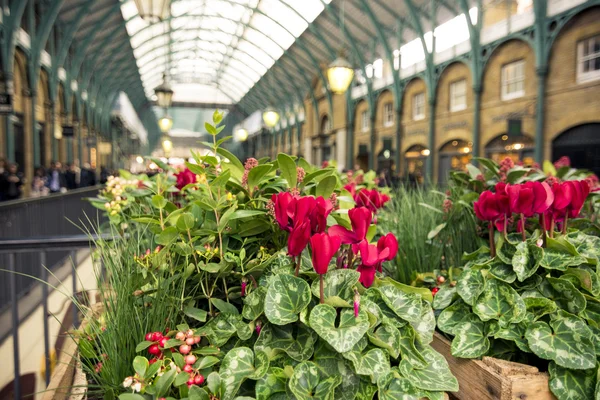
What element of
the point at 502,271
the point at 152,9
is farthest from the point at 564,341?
the point at 152,9

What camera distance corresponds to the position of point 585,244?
164cm

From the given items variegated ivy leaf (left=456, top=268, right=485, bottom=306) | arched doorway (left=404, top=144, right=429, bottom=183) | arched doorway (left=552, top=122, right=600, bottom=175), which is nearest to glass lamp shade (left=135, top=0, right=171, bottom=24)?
variegated ivy leaf (left=456, top=268, right=485, bottom=306)

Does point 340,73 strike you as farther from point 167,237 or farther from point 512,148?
point 167,237

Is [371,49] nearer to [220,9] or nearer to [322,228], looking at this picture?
[220,9]

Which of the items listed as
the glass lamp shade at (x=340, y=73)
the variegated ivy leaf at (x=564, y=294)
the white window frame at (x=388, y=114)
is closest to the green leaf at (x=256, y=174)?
the variegated ivy leaf at (x=564, y=294)

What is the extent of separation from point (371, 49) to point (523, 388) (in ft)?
69.3

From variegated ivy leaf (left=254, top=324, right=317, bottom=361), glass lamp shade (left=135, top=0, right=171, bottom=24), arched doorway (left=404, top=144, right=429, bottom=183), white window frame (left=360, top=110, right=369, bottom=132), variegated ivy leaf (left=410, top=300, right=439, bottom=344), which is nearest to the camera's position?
variegated ivy leaf (left=254, top=324, right=317, bottom=361)

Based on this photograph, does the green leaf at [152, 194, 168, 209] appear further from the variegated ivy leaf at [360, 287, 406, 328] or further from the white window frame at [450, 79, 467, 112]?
the white window frame at [450, 79, 467, 112]

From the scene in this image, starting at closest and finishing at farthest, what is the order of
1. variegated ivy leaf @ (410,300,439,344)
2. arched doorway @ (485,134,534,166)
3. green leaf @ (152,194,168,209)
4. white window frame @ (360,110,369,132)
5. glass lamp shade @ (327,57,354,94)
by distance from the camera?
1. variegated ivy leaf @ (410,300,439,344)
2. green leaf @ (152,194,168,209)
3. glass lamp shade @ (327,57,354,94)
4. arched doorway @ (485,134,534,166)
5. white window frame @ (360,110,369,132)

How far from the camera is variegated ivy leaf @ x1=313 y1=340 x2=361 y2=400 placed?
1.05 meters

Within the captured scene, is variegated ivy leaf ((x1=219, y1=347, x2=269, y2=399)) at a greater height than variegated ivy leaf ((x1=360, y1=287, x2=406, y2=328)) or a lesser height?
lesser

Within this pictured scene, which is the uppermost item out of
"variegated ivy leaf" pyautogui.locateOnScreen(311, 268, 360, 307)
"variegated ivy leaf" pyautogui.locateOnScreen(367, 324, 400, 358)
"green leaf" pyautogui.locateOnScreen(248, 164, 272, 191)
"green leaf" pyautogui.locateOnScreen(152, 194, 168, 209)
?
"green leaf" pyautogui.locateOnScreen(248, 164, 272, 191)

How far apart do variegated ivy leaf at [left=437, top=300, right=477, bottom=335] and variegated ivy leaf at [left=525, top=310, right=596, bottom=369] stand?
0.66 ft

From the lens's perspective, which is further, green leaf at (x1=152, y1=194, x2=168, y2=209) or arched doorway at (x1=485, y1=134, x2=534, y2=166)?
arched doorway at (x1=485, y1=134, x2=534, y2=166)
